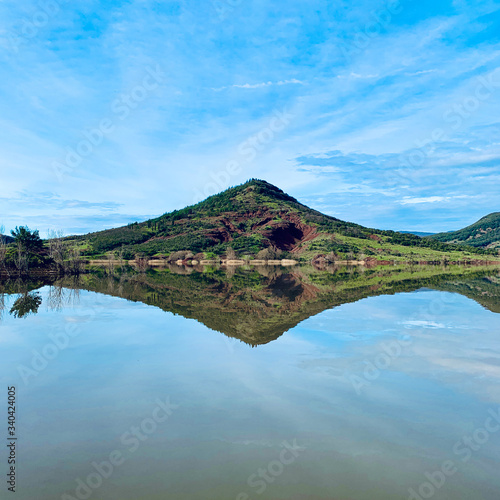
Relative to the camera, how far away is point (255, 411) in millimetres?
10531

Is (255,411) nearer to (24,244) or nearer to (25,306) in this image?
(25,306)

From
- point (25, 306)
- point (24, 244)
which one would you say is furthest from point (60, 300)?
point (24, 244)

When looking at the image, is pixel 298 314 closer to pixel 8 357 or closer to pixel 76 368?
pixel 76 368

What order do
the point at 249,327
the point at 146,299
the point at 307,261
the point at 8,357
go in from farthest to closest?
the point at 307,261 < the point at 146,299 < the point at 249,327 < the point at 8,357

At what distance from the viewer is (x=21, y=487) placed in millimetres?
7148

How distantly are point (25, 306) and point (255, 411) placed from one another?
94.3ft

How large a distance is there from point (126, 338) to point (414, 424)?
15.0 m

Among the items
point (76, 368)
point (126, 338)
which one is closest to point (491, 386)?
point (76, 368)

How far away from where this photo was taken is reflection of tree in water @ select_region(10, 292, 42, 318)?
92.1ft

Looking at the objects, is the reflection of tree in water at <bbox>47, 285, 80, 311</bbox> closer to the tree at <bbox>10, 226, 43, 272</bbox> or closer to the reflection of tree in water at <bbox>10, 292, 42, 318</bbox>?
the reflection of tree in water at <bbox>10, 292, 42, 318</bbox>

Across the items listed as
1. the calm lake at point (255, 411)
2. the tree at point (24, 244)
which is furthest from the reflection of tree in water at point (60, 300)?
the tree at point (24, 244)

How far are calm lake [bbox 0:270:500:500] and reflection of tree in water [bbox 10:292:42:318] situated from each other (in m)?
5.87

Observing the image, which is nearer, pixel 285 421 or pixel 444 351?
pixel 285 421

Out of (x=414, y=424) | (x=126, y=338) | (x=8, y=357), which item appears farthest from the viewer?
(x=126, y=338)
